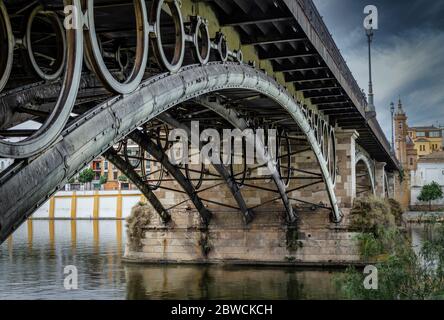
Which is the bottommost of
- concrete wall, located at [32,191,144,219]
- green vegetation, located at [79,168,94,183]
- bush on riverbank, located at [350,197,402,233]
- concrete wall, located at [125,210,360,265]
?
concrete wall, located at [32,191,144,219]

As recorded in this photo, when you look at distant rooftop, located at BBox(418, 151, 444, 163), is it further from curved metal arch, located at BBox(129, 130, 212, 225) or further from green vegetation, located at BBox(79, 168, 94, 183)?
curved metal arch, located at BBox(129, 130, 212, 225)

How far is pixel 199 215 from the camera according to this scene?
25.0 m

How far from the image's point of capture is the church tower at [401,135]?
8981cm

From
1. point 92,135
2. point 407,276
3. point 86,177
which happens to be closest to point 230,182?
point 407,276

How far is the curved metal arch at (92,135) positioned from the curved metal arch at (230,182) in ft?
20.1

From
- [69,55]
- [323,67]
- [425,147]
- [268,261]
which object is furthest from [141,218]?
[425,147]

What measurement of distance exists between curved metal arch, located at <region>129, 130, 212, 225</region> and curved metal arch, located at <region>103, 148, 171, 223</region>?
101 cm

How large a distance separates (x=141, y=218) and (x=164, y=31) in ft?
54.0

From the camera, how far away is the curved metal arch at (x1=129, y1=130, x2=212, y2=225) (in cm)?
1964

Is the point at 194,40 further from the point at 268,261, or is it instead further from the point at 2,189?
the point at 268,261

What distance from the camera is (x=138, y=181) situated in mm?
22844

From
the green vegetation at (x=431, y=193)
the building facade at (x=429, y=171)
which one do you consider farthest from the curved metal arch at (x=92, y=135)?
the building facade at (x=429, y=171)

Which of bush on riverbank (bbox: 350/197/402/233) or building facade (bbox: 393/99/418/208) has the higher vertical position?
building facade (bbox: 393/99/418/208)

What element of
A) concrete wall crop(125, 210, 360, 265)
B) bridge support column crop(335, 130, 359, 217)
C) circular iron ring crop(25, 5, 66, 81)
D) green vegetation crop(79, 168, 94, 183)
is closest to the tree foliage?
green vegetation crop(79, 168, 94, 183)
